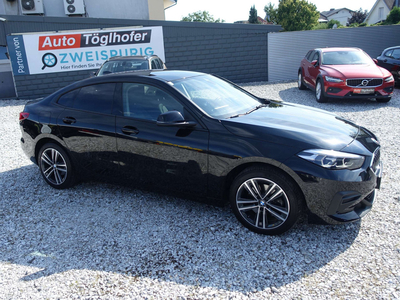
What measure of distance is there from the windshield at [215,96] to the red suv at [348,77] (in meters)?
6.23

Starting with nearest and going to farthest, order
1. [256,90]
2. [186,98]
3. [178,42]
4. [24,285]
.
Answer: [24,285], [186,98], [256,90], [178,42]

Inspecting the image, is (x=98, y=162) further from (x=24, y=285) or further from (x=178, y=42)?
(x=178, y=42)

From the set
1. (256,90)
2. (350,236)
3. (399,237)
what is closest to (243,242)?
(350,236)

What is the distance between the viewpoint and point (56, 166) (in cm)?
477

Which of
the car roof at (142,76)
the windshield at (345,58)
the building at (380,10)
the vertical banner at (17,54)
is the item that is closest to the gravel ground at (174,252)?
the car roof at (142,76)

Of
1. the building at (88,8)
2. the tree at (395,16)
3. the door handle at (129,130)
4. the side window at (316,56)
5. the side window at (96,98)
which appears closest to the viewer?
the door handle at (129,130)

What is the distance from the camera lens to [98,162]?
4.38 m

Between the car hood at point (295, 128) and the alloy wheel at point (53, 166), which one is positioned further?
the alloy wheel at point (53, 166)

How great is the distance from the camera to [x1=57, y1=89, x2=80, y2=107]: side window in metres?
4.59

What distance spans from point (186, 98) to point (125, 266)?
1822mm

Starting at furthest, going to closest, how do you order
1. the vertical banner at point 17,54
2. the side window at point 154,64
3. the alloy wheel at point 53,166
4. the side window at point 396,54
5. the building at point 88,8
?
the building at point 88,8 < the vertical banner at point 17,54 < the side window at point 396,54 < the side window at point 154,64 < the alloy wheel at point 53,166

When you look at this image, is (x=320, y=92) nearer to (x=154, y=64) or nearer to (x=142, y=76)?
(x=154, y=64)

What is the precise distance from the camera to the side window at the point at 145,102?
3.88 metres

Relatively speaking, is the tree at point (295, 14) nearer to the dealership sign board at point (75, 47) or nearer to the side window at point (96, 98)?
the dealership sign board at point (75, 47)
